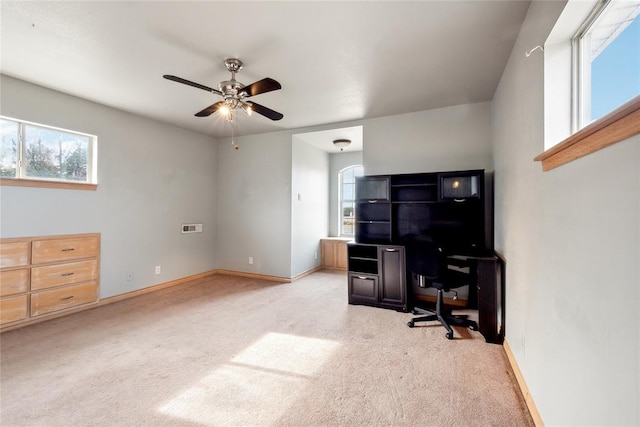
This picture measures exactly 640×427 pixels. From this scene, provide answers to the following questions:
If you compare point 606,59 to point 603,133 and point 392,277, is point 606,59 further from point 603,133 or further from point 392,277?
point 392,277

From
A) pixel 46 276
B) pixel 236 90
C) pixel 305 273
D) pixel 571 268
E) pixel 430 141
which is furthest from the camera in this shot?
pixel 305 273

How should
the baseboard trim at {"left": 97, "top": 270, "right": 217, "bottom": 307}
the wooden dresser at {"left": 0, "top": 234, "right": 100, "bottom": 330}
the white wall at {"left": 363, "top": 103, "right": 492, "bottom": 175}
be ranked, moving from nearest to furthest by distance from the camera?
the wooden dresser at {"left": 0, "top": 234, "right": 100, "bottom": 330} → the white wall at {"left": 363, "top": 103, "right": 492, "bottom": 175} → the baseboard trim at {"left": 97, "top": 270, "right": 217, "bottom": 307}

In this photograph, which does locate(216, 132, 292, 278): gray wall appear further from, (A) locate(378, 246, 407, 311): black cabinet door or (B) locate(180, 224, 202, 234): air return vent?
(A) locate(378, 246, 407, 311): black cabinet door

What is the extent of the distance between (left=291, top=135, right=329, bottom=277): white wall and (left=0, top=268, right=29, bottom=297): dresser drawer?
3.31m

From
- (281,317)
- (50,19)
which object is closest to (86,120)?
(50,19)

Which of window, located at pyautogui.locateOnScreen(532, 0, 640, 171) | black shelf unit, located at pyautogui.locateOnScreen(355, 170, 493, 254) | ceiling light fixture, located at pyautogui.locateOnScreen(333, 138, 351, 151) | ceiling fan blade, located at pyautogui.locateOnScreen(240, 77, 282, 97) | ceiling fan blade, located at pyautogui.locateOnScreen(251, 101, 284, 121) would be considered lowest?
black shelf unit, located at pyautogui.locateOnScreen(355, 170, 493, 254)

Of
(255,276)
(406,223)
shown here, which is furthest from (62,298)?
(406,223)

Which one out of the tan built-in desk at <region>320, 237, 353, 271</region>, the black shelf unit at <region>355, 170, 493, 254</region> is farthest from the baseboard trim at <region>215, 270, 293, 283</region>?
the black shelf unit at <region>355, 170, 493, 254</region>

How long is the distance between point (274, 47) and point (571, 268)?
2.54 meters

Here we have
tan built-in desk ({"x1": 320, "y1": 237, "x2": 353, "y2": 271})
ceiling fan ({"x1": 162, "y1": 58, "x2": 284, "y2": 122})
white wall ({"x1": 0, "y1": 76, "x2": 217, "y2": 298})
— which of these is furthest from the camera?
tan built-in desk ({"x1": 320, "y1": 237, "x2": 353, "y2": 271})

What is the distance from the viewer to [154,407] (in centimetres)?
173

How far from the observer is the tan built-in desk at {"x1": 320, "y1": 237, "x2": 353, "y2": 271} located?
562 centimetres

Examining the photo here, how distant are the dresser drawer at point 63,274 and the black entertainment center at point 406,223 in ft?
11.1

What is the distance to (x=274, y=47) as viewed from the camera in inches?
92.6
